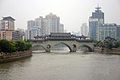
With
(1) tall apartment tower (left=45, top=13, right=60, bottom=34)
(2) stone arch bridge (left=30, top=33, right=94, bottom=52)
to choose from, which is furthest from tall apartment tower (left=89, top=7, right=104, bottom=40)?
(2) stone arch bridge (left=30, top=33, right=94, bottom=52)

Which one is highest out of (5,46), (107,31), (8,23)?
(8,23)

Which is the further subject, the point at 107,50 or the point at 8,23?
the point at 8,23

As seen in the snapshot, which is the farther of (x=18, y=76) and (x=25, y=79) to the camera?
(x=18, y=76)

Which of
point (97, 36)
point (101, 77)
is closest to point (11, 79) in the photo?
point (101, 77)

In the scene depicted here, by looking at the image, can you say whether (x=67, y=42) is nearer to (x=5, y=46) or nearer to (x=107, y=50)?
(x=107, y=50)

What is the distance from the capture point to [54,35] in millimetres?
38281

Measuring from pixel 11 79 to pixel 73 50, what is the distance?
25428mm

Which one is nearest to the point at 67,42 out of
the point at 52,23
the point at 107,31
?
the point at 107,31

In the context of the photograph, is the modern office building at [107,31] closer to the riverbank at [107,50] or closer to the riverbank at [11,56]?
the riverbank at [107,50]

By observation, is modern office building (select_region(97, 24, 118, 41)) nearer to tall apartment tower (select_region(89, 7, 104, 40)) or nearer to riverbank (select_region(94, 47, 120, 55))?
tall apartment tower (select_region(89, 7, 104, 40))

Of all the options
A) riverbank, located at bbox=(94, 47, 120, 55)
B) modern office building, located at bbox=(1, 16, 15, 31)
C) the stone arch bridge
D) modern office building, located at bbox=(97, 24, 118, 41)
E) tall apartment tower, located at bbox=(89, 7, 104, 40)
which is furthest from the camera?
tall apartment tower, located at bbox=(89, 7, 104, 40)

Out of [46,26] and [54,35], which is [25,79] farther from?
[46,26]

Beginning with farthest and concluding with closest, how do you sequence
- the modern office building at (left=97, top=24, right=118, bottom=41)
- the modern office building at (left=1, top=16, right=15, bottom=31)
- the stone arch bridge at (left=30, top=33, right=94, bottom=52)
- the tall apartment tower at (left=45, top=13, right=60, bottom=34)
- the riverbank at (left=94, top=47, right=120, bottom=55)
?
the tall apartment tower at (left=45, top=13, right=60, bottom=34) < the modern office building at (left=97, top=24, right=118, bottom=41) < the modern office building at (left=1, top=16, right=15, bottom=31) < the stone arch bridge at (left=30, top=33, right=94, bottom=52) < the riverbank at (left=94, top=47, right=120, bottom=55)

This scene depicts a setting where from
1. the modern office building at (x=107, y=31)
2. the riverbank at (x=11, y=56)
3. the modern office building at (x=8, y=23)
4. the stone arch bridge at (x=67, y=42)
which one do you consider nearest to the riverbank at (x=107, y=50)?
the stone arch bridge at (x=67, y=42)
